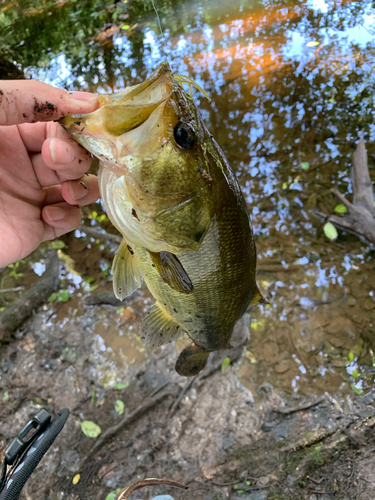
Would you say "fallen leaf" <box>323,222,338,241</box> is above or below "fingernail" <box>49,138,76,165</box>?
below

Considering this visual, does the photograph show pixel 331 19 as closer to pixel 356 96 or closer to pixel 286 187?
pixel 356 96

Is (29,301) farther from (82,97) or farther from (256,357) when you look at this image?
(82,97)

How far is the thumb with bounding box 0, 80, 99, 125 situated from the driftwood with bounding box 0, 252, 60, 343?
9.55 ft

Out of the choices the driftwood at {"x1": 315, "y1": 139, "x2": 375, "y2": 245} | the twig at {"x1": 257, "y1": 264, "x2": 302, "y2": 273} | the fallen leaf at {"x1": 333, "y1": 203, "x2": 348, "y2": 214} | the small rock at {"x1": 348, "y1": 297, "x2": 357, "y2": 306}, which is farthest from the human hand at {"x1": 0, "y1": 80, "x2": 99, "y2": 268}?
the fallen leaf at {"x1": 333, "y1": 203, "x2": 348, "y2": 214}

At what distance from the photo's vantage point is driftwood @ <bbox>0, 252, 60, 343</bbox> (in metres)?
3.57

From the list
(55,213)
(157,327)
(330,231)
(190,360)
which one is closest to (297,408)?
(190,360)

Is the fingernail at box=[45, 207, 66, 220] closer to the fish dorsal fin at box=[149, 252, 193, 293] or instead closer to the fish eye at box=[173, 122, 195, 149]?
the fish dorsal fin at box=[149, 252, 193, 293]

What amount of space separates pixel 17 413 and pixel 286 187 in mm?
4221

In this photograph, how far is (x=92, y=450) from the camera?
9.23 ft

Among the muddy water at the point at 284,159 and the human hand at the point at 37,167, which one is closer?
the human hand at the point at 37,167

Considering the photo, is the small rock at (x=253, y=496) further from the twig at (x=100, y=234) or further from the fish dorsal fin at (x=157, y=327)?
the twig at (x=100, y=234)

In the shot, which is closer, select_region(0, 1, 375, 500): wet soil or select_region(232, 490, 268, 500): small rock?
select_region(232, 490, 268, 500): small rock

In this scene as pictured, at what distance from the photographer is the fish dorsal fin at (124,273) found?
1.71 m

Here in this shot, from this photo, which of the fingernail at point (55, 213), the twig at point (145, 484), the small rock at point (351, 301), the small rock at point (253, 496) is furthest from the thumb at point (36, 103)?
the small rock at point (351, 301)
